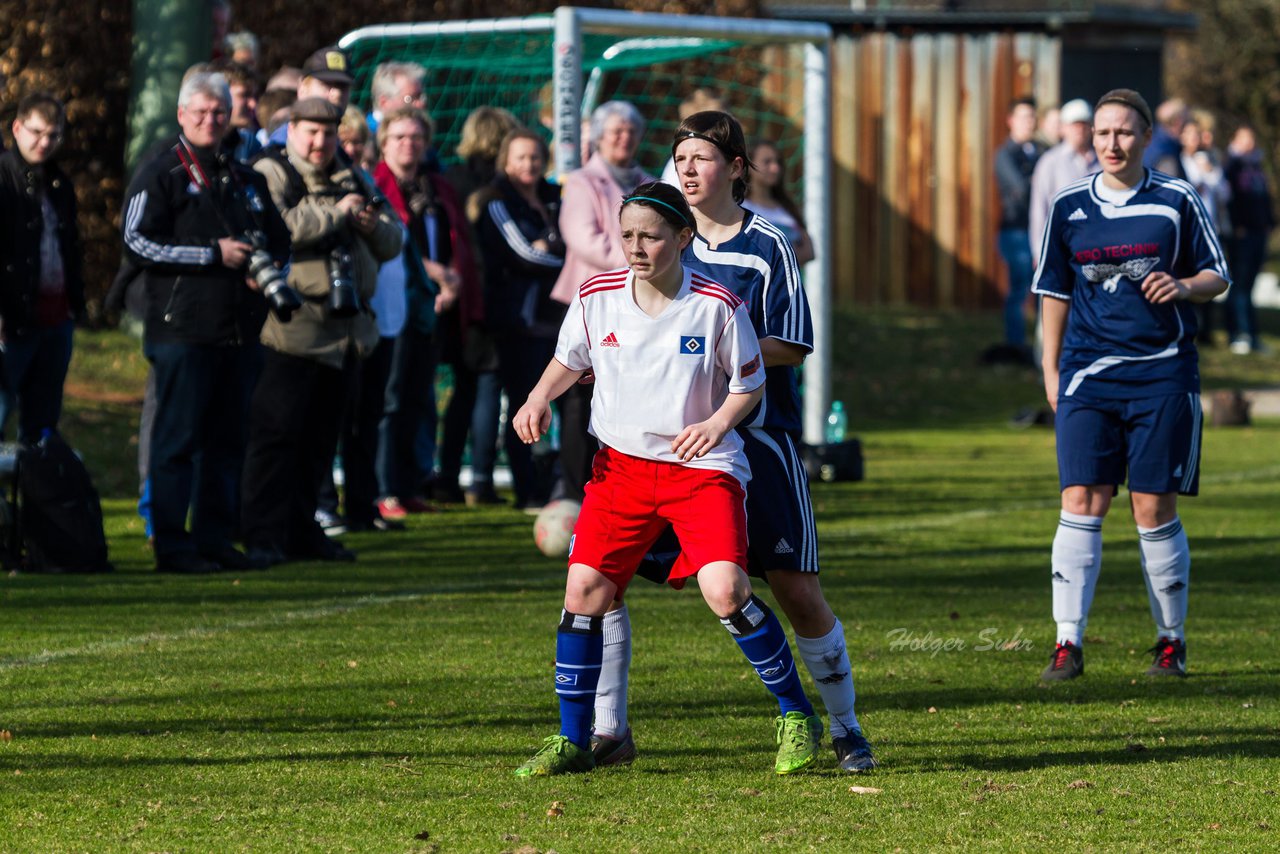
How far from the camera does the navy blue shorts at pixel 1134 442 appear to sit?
24.0 ft

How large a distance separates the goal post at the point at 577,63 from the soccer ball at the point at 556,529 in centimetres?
250

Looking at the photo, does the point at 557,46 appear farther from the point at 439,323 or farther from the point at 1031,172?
the point at 1031,172

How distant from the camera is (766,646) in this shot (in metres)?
5.67

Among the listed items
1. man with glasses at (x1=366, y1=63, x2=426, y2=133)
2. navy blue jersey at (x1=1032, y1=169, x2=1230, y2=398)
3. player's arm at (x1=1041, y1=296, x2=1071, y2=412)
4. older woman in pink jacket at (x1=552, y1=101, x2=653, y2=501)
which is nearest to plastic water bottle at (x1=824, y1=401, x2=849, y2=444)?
older woman in pink jacket at (x1=552, y1=101, x2=653, y2=501)

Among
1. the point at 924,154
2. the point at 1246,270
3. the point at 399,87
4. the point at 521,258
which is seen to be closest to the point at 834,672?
the point at 521,258

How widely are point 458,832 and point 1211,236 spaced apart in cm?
382

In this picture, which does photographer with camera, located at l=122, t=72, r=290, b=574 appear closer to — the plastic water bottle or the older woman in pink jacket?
the older woman in pink jacket

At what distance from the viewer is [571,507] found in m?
10.4

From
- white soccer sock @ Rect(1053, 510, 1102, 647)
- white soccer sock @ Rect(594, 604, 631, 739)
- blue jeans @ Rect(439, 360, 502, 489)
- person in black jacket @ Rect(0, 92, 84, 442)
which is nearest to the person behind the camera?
white soccer sock @ Rect(594, 604, 631, 739)

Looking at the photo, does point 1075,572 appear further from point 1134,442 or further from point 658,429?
point 658,429

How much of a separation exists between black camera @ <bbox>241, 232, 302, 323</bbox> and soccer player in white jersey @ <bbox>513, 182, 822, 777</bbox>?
355 cm

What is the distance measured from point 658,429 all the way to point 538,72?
446 inches

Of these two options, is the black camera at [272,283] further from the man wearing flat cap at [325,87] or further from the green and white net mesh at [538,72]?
the green and white net mesh at [538,72]

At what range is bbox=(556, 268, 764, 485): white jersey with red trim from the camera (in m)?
5.55
